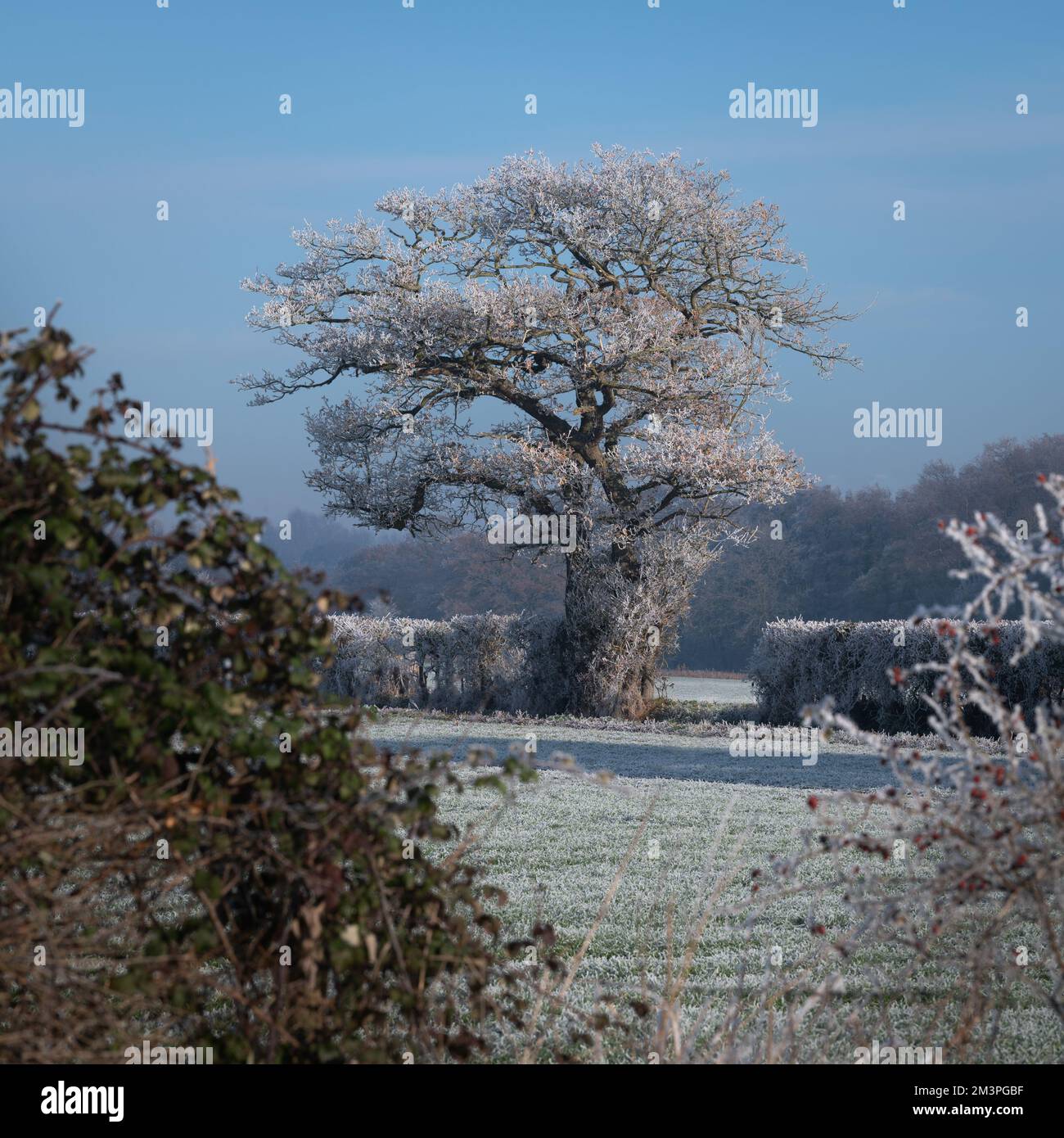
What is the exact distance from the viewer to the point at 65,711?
2260 millimetres

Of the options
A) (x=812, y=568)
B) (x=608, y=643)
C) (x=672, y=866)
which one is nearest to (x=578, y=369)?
(x=608, y=643)

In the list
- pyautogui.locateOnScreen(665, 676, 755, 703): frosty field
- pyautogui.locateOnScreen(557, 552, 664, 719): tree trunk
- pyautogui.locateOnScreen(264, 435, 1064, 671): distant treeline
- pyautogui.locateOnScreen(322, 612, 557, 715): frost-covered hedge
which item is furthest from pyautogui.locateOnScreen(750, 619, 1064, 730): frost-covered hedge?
pyautogui.locateOnScreen(264, 435, 1064, 671): distant treeline

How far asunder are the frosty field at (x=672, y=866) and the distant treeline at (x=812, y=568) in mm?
19989

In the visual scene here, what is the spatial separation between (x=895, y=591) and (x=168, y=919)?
2918cm

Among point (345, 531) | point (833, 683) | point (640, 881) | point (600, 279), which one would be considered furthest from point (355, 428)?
Result: point (345, 531)

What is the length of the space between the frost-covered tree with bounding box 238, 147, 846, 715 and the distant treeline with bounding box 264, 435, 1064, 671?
1249cm

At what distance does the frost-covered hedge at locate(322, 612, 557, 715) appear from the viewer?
1767cm

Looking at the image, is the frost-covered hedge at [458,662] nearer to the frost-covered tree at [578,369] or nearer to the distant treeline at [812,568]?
the frost-covered tree at [578,369]

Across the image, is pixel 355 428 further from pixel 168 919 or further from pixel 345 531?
pixel 345 531

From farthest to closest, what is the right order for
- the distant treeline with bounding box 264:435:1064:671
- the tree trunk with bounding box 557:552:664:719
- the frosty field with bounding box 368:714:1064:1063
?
the distant treeline with bounding box 264:435:1064:671
the tree trunk with bounding box 557:552:664:719
the frosty field with bounding box 368:714:1064:1063

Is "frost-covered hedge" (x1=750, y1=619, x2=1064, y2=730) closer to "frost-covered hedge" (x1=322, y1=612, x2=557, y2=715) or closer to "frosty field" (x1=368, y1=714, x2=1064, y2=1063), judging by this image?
"frosty field" (x1=368, y1=714, x2=1064, y2=1063)

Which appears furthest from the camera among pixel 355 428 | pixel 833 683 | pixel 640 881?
pixel 355 428

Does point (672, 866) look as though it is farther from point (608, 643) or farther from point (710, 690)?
point (710, 690)
